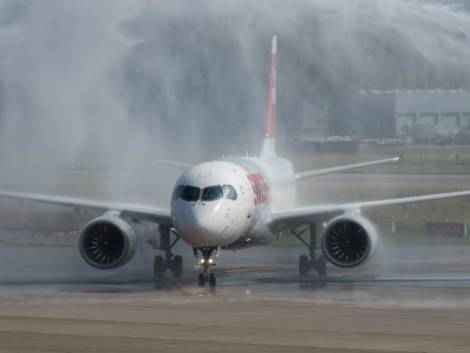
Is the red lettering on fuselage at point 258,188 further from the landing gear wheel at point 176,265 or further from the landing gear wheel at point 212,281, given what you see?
the landing gear wheel at point 212,281

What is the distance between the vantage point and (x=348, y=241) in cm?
3847

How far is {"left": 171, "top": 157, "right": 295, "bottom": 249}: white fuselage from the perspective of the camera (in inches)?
1395

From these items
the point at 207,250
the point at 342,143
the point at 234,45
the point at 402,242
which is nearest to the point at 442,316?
the point at 207,250

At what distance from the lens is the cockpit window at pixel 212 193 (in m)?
35.8

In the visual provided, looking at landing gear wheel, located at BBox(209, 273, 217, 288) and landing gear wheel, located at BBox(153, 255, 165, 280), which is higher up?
landing gear wheel, located at BBox(153, 255, 165, 280)

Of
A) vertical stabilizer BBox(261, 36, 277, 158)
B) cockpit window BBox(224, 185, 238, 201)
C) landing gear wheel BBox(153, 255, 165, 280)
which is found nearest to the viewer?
cockpit window BBox(224, 185, 238, 201)

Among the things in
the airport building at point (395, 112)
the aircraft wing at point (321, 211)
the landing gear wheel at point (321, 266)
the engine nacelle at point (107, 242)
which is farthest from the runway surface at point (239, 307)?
the airport building at point (395, 112)

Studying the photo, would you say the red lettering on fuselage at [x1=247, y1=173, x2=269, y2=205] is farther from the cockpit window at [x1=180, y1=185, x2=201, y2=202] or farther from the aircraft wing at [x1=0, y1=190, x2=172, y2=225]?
the cockpit window at [x1=180, y1=185, x2=201, y2=202]

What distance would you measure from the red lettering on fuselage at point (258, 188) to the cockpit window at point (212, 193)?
7.28ft

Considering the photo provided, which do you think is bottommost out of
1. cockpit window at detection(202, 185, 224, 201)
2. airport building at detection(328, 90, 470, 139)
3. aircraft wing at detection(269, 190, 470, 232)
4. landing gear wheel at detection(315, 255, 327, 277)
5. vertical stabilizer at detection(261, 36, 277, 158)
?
landing gear wheel at detection(315, 255, 327, 277)

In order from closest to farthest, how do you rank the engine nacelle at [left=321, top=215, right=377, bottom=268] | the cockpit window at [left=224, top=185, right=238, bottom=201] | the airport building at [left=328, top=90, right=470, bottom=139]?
the cockpit window at [left=224, top=185, right=238, bottom=201], the engine nacelle at [left=321, top=215, right=377, bottom=268], the airport building at [left=328, top=90, right=470, bottom=139]

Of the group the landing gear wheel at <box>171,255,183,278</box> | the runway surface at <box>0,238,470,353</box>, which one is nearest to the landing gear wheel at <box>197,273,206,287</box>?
the runway surface at <box>0,238,470,353</box>

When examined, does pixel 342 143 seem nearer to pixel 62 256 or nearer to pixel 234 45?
pixel 234 45

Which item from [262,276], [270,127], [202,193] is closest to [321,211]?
[262,276]
